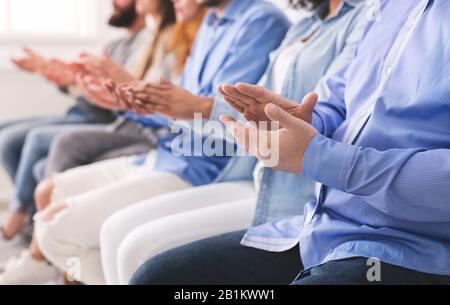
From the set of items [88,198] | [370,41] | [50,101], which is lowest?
[50,101]

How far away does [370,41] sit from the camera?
3.98 ft

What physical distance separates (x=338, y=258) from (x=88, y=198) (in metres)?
0.87

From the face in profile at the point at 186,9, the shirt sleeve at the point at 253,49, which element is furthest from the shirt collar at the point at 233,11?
the face in profile at the point at 186,9

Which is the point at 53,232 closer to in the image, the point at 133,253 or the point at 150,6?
the point at 133,253

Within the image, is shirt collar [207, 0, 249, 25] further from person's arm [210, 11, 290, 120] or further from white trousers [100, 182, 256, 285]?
white trousers [100, 182, 256, 285]

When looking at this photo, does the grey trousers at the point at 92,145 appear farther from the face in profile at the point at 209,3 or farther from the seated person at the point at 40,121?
the face in profile at the point at 209,3

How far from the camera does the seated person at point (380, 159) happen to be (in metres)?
0.95

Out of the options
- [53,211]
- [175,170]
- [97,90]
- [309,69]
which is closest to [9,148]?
[97,90]

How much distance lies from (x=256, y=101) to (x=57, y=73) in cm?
146

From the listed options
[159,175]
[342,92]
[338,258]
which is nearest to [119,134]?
[159,175]

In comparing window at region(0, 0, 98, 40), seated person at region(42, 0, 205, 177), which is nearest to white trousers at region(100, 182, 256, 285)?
seated person at region(42, 0, 205, 177)

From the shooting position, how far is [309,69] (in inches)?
57.9

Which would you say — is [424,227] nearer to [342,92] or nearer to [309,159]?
[309,159]
